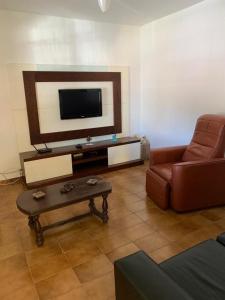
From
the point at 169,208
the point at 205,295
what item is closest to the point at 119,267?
the point at 205,295

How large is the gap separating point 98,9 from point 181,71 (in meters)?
1.57

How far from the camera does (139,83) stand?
Result: 4.62m

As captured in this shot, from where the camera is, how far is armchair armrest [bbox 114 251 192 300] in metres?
0.95

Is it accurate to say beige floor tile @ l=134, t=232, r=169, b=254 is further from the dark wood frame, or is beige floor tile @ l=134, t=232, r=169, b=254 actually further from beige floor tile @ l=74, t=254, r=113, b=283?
the dark wood frame

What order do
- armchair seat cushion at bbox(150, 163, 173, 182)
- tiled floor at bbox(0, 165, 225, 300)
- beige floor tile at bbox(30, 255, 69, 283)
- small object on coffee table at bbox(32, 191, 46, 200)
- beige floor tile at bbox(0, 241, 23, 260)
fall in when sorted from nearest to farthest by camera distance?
tiled floor at bbox(0, 165, 225, 300), beige floor tile at bbox(30, 255, 69, 283), beige floor tile at bbox(0, 241, 23, 260), small object on coffee table at bbox(32, 191, 46, 200), armchair seat cushion at bbox(150, 163, 173, 182)

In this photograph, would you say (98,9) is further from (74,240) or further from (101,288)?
(101,288)

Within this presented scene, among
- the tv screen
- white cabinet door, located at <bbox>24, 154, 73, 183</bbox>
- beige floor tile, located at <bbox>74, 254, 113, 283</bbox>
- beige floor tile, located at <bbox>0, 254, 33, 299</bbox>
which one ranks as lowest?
beige floor tile, located at <bbox>0, 254, 33, 299</bbox>

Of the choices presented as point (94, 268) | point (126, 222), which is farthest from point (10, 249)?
point (126, 222)

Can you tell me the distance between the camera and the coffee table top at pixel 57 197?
6.81 feet

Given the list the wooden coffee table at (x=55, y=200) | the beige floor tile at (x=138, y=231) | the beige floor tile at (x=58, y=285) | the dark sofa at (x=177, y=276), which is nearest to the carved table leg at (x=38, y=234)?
the wooden coffee table at (x=55, y=200)

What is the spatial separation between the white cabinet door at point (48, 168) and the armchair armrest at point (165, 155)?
140 centimetres

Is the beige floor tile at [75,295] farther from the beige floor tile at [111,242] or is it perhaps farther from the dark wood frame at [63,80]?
the dark wood frame at [63,80]

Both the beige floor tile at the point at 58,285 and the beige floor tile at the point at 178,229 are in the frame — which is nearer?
the beige floor tile at the point at 58,285

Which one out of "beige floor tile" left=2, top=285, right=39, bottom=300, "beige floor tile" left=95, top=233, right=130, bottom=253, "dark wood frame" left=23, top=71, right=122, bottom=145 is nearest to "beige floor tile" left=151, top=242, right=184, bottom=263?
"beige floor tile" left=95, top=233, right=130, bottom=253
